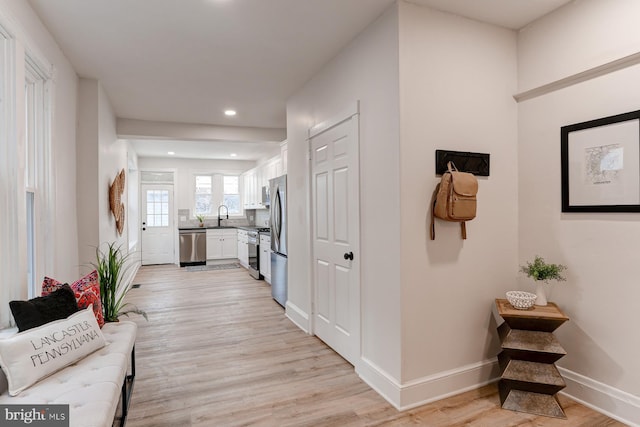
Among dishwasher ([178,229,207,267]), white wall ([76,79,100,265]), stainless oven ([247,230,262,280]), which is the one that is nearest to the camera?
white wall ([76,79,100,265])

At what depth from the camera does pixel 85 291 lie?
2.19 metres

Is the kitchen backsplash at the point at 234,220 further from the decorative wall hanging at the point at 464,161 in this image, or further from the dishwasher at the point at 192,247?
the decorative wall hanging at the point at 464,161

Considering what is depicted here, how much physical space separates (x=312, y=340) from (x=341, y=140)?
196 cm

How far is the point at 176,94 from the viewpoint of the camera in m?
3.99

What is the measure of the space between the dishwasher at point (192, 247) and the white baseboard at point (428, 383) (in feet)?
21.1

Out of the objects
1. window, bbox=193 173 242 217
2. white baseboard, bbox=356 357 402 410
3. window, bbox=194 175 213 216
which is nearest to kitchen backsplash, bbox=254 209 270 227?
window, bbox=193 173 242 217

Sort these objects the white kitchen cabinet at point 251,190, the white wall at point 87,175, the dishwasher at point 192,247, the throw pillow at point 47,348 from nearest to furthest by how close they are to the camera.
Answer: the throw pillow at point 47,348
the white wall at point 87,175
the white kitchen cabinet at point 251,190
the dishwasher at point 192,247

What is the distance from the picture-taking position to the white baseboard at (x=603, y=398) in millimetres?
2037

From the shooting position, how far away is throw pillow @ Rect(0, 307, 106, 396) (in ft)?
5.04

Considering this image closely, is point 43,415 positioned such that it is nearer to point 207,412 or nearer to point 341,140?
point 207,412

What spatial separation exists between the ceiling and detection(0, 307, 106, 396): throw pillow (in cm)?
200

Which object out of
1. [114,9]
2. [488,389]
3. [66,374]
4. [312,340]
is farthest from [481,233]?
[114,9]

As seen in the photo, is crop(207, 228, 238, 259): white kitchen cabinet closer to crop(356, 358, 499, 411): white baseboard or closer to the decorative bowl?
crop(356, 358, 499, 411): white baseboard

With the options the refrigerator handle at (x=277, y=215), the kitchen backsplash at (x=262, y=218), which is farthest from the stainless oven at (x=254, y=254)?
the refrigerator handle at (x=277, y=215)
